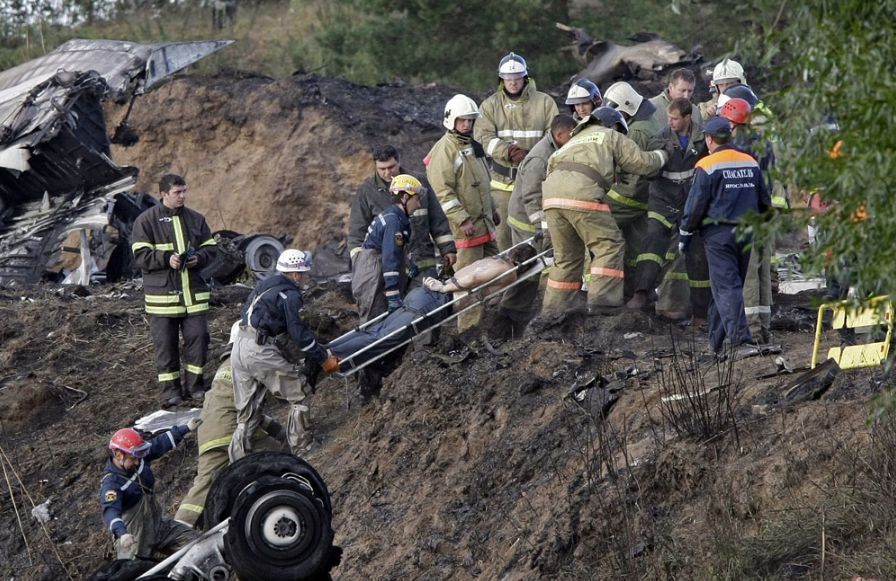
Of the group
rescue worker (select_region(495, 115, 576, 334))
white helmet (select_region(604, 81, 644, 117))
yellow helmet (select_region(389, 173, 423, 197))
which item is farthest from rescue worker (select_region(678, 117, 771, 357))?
yellow helmet (select_region(389, 173, 423, 197))

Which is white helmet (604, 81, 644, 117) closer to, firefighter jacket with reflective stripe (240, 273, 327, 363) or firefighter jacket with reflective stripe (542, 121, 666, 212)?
firefighter jacket with reflective stripe (542, 121, 666, 212)

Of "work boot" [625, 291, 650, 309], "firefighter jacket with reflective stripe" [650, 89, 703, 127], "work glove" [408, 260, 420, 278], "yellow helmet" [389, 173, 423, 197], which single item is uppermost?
"firefighter jacket with reflective stripe" [650, 89, 703, 127]

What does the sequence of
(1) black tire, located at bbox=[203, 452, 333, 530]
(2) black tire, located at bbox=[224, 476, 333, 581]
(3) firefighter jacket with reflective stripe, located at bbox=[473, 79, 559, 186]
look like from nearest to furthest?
(2) black tire, located at bbox=[224, 476, 333, 581], (1) black tire, located at bbox=[203, 452, 333, 530], (3) firefighter jacket with reflective stripe, located at bbox=[473, 79, 559, 186]

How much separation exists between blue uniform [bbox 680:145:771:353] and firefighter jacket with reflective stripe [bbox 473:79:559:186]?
2869 millimetres

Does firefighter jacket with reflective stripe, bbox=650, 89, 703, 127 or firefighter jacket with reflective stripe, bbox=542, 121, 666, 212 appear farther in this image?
firefighter jacket with reflective stripe, bbox=650, 89, 703, 127

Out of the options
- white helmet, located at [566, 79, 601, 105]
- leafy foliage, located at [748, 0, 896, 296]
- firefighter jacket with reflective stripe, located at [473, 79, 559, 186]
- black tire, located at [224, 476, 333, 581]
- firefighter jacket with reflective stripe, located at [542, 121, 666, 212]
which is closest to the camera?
leafy foliage, located at [748, 0, 896, 296]

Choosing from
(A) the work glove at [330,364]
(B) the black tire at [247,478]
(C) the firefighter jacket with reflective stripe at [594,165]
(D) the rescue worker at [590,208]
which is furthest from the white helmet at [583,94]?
(B) the black tire at [247,478]

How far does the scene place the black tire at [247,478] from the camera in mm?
7859

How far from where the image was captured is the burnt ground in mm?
6930

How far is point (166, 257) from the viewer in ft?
38.4

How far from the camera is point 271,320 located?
31.0ft

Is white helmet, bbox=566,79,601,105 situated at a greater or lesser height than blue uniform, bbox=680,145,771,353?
greater

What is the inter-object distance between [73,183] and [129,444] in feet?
27.1

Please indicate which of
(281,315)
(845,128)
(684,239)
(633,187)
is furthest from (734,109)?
(845,128)
